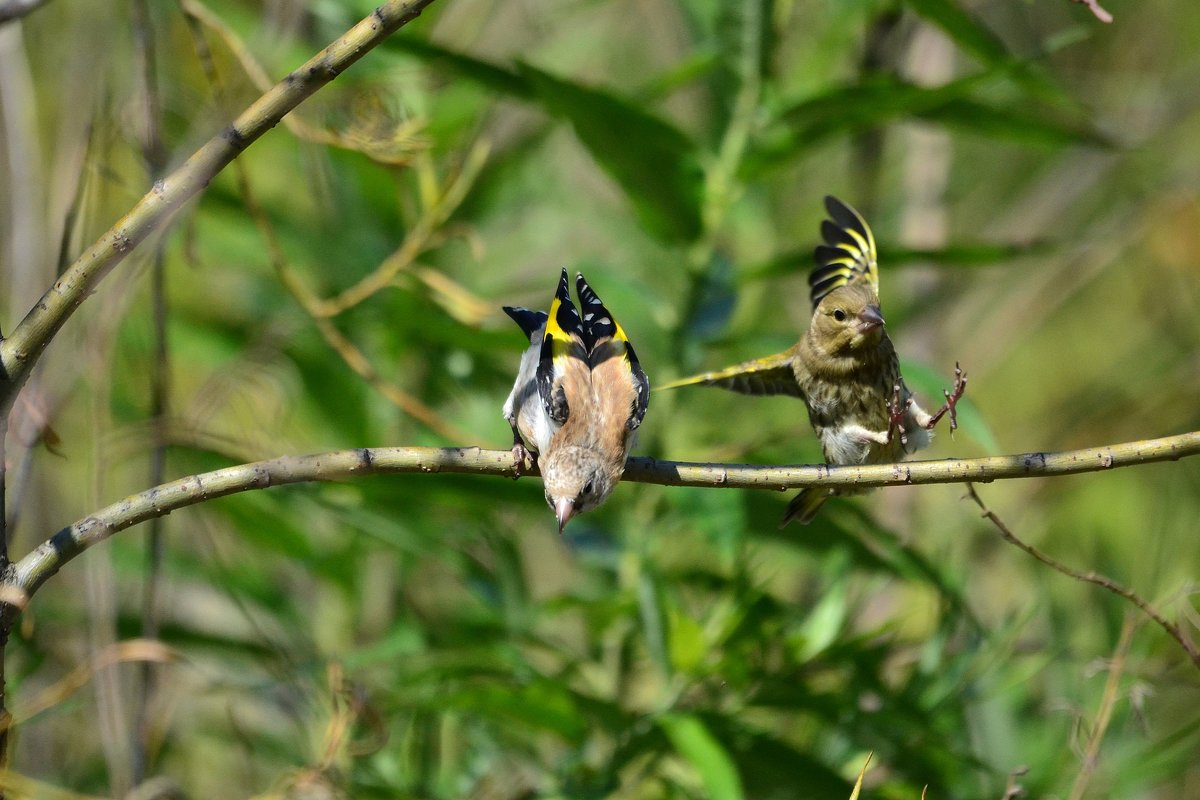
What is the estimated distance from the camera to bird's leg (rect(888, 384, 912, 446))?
3.16 meters

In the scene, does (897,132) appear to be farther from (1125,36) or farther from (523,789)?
(523,789)

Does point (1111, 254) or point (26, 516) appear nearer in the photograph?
point (26, 516)

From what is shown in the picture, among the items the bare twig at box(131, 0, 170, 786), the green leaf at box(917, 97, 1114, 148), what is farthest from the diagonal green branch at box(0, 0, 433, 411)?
the green leaf at box(917, 97, 1114, 148)

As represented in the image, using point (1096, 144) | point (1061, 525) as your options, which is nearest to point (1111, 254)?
point (1061, 525)

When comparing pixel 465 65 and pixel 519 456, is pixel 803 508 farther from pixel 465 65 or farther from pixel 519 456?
pixel 465 65

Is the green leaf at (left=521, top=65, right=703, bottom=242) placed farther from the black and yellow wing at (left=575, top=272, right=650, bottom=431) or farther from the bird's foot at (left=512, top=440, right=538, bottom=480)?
the bird's foot at (left=512, top=440, right=538, bottom=480)

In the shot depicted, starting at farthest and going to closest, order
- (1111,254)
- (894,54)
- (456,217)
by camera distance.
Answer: (1111,254) → (894,54) → (456,217)

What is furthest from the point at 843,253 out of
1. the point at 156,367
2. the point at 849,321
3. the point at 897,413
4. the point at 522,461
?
the point at 156,367

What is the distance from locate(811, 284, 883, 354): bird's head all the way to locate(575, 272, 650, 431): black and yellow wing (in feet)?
1.75

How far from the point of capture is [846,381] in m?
3.50

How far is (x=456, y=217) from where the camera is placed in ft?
15.0

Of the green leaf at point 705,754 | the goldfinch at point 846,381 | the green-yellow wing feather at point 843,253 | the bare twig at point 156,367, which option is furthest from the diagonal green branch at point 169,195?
the green-yellow wing feather at point 843,253

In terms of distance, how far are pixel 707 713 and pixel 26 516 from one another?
277 cm

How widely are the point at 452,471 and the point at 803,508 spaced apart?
4.74 ft
